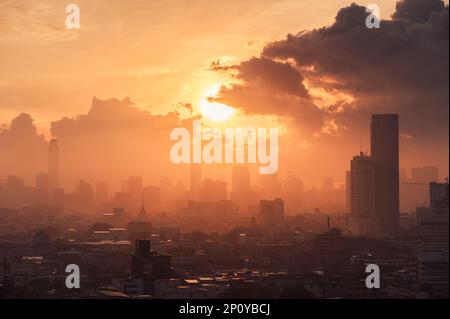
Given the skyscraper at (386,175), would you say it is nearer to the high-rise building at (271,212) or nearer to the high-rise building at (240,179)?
the high-rise building at (271,212)

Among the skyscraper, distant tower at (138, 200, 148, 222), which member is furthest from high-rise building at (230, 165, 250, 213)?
the skyscraper

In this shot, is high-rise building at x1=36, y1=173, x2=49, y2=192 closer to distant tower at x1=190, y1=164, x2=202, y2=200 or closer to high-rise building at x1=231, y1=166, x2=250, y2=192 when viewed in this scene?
distant tower at x1=190, y1=164, x2=202, y2=200

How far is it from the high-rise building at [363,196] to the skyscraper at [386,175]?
0.33 metres

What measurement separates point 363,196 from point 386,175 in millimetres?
1533

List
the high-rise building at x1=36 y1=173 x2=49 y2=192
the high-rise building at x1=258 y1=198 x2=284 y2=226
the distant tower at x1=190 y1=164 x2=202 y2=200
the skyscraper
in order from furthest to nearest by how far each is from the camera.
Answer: the high-rise building at x1=258 y1=198 x2=284 y2=226 < the high-rise building at x1=36 y1=173 x2=49 y2=192 < the distant tower at x1=190 y1=164 x2=202 y2=200 < the skyscraper

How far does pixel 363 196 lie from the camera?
118ft

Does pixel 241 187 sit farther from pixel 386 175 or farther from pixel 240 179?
pixel 386 175

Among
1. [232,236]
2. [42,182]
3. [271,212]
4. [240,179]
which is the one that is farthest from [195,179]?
[42,182]

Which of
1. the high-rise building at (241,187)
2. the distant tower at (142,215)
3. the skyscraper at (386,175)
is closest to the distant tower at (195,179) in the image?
the high-rise building at (241,187)

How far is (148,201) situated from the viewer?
38906 millimetres

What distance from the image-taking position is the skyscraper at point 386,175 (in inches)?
1341

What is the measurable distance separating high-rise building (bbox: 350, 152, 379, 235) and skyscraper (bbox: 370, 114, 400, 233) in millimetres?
335

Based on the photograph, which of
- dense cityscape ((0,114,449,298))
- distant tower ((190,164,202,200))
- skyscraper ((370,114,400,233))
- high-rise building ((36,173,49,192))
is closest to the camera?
dense cityscape ((0,114,449,298))

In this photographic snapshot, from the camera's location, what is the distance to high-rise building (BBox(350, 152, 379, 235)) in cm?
3391
